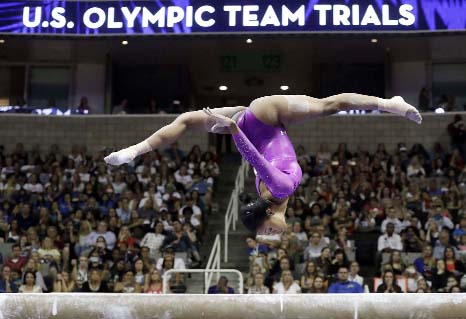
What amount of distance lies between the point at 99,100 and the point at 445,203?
30.5ft

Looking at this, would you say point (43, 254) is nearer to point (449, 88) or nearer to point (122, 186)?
point (122, 186)

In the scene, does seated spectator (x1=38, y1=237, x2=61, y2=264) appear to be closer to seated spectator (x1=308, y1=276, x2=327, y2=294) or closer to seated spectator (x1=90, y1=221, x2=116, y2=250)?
seated spectator (x1=90, y1=221, x2=116, y2=250)

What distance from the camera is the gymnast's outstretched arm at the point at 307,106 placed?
6.36m

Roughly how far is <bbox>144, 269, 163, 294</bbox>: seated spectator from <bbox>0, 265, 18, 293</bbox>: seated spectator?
1.86 meters

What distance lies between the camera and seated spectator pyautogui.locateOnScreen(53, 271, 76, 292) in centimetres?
1131

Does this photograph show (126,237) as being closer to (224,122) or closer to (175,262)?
(175,262)

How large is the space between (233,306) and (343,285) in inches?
201

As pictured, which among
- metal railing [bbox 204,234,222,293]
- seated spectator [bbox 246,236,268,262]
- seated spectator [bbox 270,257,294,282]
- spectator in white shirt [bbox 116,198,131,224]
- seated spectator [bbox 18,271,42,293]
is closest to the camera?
seated spectator [bbox 18,271,42,293]

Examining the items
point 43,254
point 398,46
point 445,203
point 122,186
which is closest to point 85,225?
point 43,254

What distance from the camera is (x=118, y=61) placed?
66.2 ft

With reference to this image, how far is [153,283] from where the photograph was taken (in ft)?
36.4

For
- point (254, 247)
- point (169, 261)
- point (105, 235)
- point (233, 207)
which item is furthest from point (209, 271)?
point (233, 207)

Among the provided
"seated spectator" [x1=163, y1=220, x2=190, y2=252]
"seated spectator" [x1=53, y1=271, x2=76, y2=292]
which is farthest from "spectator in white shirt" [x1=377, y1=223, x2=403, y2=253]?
"seated spectator" [x1=53, y1=271, x2=76, y2=292]

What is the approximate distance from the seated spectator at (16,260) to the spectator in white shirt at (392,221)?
214 inches
